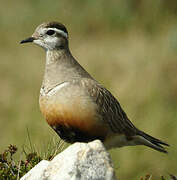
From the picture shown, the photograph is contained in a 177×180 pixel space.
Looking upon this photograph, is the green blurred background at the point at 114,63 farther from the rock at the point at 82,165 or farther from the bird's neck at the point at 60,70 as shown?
the rock at the point at 82,165

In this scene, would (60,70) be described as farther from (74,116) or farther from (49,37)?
(74,116)

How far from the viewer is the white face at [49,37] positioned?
6.25 meters

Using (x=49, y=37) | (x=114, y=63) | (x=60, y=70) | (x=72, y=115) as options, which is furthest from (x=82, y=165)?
(x=114, y=63)

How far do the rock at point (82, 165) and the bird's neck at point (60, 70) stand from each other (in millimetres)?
1411

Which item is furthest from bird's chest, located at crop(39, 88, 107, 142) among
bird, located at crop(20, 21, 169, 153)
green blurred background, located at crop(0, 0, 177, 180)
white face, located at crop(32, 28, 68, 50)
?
green blurred background, located at crop(0, 0, 177, 180)

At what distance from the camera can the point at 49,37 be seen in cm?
624

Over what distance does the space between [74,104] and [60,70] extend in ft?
1.78

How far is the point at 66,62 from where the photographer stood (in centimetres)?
616

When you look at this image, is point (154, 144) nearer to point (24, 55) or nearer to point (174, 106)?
point (174, 106)

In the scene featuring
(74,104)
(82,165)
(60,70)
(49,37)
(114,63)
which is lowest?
(114,63)

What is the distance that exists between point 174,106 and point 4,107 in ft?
10.2

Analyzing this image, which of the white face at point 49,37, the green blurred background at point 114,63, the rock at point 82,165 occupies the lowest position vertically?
the green blurred background at point 114,63

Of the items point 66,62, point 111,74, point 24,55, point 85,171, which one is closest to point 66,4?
point 24,55

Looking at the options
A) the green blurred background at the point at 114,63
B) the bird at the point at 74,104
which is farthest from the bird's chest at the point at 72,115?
the green blurred background at the point at 114,63
